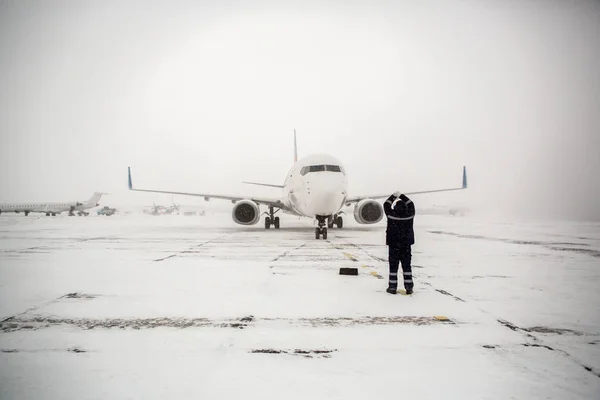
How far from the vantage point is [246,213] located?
64.7ft

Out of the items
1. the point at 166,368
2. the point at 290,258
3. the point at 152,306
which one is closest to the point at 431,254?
the point at 290,258

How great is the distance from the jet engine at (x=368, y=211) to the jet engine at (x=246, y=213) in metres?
5.42

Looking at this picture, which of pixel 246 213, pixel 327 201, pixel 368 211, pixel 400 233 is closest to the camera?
pixel 400 233

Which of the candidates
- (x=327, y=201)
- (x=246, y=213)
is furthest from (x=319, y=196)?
(x=246, y=213)

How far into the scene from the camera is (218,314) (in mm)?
4383

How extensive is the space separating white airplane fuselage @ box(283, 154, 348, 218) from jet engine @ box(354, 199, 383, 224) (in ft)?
12.7

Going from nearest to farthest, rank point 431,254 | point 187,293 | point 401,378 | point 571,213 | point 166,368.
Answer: point 401,378, point 166,368, point 187,293, point 431,254, point 571,213

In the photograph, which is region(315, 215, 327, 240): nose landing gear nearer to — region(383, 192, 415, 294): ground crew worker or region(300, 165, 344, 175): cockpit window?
region(300, 165, 344, 175): cockpit window

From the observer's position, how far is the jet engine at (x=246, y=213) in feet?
64.4

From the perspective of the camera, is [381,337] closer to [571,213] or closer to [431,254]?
[431,254]

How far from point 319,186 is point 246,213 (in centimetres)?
659

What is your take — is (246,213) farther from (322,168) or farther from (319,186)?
(319,186)

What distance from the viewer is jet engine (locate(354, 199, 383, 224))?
63.8 ft

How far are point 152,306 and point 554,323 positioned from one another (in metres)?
4.79
